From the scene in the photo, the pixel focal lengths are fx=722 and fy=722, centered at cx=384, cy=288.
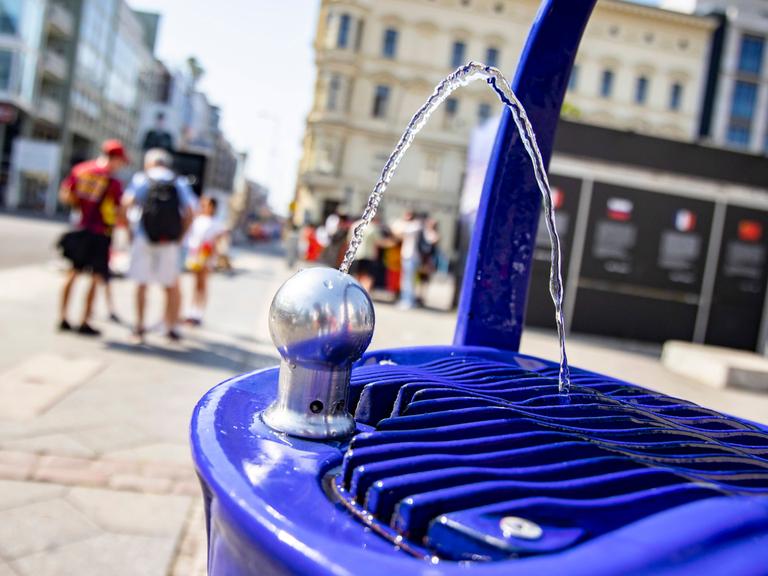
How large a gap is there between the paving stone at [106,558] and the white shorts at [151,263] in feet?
12.2

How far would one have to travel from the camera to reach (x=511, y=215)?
2090 millimetres

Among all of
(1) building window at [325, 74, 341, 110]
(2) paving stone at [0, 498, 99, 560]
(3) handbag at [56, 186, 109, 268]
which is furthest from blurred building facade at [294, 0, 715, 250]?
(2) paving stone at [0, 498, 99, 560]

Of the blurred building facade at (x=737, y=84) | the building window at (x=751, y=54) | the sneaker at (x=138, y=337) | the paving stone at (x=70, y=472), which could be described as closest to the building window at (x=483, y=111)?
the blurred building facade at (x=737, y=84)

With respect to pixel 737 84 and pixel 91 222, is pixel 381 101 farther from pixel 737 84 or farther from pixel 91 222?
pixel 91 222

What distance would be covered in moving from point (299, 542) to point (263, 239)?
51881 millimetres

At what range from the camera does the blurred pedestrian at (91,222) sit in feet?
19.9

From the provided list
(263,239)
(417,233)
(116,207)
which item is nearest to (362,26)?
(263,239)

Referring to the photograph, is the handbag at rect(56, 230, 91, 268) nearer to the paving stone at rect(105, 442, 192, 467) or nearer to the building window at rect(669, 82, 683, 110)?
the paving stone at rect(105, 442, 192, 467)

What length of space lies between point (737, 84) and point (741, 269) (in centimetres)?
4335

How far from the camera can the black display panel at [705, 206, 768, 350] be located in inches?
411

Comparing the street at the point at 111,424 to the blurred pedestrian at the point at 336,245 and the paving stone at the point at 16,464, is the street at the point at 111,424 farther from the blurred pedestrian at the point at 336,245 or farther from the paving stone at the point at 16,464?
the blurred pedestrian at the point at 336,245

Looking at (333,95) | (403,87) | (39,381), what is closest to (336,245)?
(39,381)

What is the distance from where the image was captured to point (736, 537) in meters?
0.77

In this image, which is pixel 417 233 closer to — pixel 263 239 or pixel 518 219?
pixel 518 219
